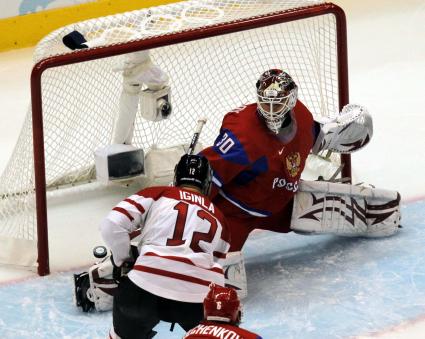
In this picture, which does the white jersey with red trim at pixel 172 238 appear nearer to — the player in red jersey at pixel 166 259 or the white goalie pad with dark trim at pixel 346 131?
the player in red jersey at pixel 166 259

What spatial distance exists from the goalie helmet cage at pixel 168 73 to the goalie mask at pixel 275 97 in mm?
415

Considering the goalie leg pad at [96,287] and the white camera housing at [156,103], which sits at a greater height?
the white camera housing at [156,103]

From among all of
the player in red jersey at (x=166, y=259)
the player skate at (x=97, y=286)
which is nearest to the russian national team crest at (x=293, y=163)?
the player skate at (x=97, y=286)

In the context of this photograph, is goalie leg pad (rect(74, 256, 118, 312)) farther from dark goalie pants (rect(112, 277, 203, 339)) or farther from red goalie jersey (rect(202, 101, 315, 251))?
dark goalie pants (rect(112, 277, 203, 339))

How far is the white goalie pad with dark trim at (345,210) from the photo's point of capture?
4.73 m

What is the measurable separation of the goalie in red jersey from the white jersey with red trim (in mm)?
641

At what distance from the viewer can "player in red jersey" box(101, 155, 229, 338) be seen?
12.0 ft

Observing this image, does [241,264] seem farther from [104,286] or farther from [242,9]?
[242,9]

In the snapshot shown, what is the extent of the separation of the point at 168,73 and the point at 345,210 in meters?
1.03

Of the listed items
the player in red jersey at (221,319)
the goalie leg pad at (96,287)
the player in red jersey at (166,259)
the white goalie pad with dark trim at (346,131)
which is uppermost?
the player in red jersey at (221,319)

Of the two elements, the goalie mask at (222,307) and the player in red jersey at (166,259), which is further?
the player in red jersey at (166,259)

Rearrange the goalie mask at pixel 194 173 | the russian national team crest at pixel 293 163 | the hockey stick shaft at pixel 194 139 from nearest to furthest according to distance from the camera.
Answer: the goalie mask at pixel 194 173
the hockey stick shaft at pixel 194 139
the russian national team crest at pixel 293 163

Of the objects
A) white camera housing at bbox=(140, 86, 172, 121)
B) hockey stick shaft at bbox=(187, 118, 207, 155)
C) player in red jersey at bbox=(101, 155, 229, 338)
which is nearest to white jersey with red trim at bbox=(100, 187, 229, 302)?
player in red jersey at bbox=(101, 155, 229, 338)

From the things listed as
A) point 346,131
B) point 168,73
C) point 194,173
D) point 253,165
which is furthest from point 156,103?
point 194,173
